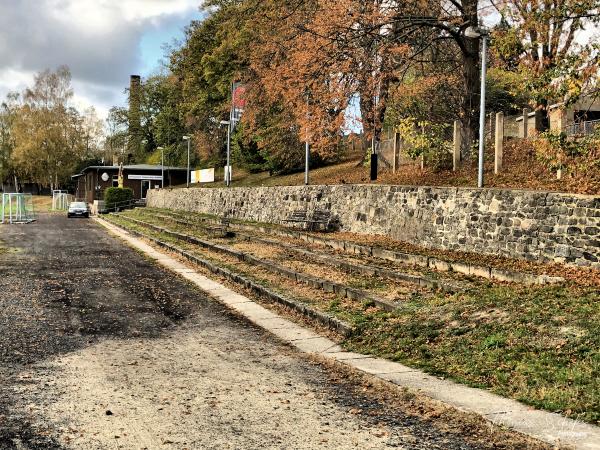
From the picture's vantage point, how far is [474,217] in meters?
13.8

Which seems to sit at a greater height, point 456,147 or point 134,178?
point 134,178

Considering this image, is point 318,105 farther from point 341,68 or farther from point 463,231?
point 463,231

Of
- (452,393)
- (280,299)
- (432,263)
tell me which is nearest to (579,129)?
(432,263)

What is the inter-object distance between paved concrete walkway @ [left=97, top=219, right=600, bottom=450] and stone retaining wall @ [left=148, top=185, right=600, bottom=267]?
19.8 feet

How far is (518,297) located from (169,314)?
5.73 meters

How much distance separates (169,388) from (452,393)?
2.83 metres

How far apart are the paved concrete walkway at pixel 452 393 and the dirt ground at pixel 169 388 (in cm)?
39

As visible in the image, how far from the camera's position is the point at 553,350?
6.26 metres

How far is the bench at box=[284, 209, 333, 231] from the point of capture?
2073 centimetres

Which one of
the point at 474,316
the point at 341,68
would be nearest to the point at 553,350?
the point at 474,316

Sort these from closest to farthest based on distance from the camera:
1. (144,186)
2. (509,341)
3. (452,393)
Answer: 1. (452,393)
2. (509,341)
3. (144,186)

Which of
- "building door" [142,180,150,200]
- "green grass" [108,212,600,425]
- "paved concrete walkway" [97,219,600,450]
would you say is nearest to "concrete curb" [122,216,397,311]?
"green grass" [108,212,600,425]

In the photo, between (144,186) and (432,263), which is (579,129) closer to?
(432,263)

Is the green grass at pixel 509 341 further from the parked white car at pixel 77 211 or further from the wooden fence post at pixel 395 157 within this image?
the parked white car at pixel 77 211
